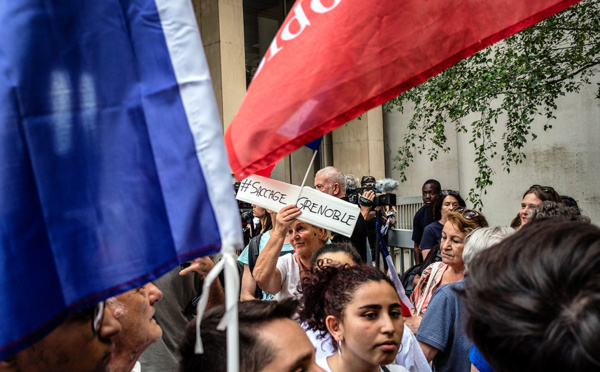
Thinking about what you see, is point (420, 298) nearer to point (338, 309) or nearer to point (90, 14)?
point (338, 309)

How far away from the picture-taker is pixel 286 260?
423 cm

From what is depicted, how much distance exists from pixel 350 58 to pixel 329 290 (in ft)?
4.01

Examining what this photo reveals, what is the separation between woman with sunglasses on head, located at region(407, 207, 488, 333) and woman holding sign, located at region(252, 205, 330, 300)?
85cm

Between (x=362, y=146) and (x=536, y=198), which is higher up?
(x=536, y=198)

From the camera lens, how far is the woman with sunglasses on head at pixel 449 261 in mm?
4145

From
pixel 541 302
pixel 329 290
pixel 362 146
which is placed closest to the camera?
pixel 541 302

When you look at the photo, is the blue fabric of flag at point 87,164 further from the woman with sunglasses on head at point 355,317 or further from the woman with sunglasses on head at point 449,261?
the woman with sunglasses on head at point 449,261

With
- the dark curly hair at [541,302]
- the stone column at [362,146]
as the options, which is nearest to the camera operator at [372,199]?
the dark curly hair at [541,302]

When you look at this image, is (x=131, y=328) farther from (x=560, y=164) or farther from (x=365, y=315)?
(x=560, y=164)

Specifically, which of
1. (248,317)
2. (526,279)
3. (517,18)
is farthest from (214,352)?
(517,18)

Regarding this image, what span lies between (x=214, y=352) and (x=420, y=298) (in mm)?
2888

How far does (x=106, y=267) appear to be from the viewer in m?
1.46

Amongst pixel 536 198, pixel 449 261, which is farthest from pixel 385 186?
pixel 449 261

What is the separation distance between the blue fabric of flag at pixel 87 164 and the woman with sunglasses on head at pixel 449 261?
9.21ft
